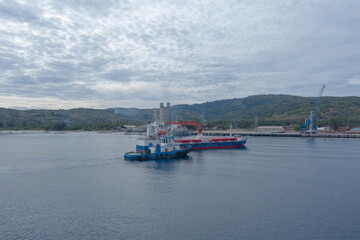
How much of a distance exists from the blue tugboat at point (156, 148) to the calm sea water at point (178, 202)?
768 centimetres

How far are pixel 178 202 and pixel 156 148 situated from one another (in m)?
25.5

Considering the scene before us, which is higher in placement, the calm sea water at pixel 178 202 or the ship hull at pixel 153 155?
the ship hull at pixel 153 155

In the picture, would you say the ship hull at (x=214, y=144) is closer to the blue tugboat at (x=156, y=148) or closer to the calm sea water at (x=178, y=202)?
the blue tugboat at (x=156, y=148)

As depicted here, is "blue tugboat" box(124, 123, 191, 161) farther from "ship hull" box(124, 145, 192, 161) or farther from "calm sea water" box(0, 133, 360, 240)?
"calm sea water" box(0, 133, 360, 240)

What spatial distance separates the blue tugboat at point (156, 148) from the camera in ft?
158

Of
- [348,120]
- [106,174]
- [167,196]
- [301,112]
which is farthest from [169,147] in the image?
[301,112]

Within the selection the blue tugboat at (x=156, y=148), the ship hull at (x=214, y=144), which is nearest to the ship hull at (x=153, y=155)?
the blue tugboat at (x=156, y=148)

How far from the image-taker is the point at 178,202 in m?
24.3

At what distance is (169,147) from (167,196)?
25933mm

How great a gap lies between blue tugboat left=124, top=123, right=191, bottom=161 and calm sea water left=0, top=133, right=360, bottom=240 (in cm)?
768

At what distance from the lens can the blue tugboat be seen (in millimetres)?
48019

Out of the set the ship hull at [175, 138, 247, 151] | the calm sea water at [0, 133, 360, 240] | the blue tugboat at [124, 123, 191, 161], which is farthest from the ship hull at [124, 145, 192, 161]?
the ship hull at [175, 138, 247, 151]

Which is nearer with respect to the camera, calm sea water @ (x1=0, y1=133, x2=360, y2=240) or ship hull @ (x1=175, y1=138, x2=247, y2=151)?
calm sea water @ (x1=0, y1=133, x2=360, y2=240)

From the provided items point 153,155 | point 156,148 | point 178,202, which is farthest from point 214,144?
point 178,202
